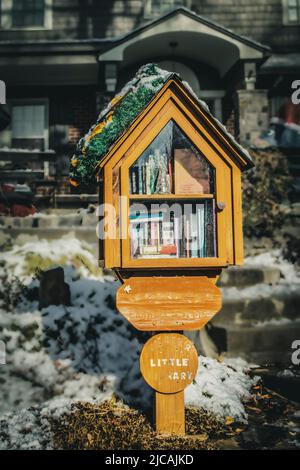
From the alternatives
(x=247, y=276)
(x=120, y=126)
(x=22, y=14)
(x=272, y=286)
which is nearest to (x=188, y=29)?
(x=22, y=14)

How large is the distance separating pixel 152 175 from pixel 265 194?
424 centimetres

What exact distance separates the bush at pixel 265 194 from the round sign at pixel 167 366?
4024 millimetres

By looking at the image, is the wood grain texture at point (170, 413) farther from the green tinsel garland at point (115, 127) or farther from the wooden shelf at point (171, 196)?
the green tinsel garland at point (115, 127)

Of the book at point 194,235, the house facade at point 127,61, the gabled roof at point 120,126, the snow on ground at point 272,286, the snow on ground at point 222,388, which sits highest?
the house facade at point 127,61

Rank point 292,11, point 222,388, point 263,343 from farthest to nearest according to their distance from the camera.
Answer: point 292,11 < point 263,343 < point 222,388

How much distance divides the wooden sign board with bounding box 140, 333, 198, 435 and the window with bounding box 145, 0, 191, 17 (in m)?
10.6

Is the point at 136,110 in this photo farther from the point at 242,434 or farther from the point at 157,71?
the point at 242,434

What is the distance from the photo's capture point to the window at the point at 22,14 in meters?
12.0

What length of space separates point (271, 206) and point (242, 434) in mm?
4497

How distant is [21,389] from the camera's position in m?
4.17

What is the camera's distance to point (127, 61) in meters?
10.9

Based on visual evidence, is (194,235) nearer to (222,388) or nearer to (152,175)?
(152,175)

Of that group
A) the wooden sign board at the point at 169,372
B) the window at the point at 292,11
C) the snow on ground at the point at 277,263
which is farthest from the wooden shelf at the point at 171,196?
the window at the point at 292,11

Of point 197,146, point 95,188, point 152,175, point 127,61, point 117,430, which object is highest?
point 127,61
